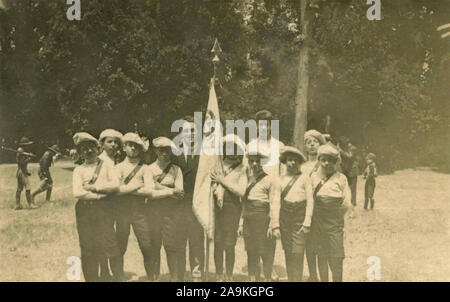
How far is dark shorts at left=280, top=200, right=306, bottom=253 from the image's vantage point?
19.5 ft

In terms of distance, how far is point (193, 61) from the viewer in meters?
13.2

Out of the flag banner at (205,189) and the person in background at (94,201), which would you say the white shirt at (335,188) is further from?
the person in background at (94,201)

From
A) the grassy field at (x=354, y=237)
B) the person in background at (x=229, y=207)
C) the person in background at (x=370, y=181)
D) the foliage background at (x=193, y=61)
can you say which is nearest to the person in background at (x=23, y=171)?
the grassy field at (x=354, y=237)

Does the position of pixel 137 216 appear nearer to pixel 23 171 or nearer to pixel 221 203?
Result: pixel 221 203

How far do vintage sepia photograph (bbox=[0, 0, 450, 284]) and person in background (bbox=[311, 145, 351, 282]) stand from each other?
0.02 meters

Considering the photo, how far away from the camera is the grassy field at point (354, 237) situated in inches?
278

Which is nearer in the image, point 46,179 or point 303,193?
point 303,193

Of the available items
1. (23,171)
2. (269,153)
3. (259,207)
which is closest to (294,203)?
(259,207)

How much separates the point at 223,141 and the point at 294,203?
4.45ft

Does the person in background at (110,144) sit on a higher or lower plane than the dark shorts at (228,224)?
higher

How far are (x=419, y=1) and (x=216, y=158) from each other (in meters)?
7.24

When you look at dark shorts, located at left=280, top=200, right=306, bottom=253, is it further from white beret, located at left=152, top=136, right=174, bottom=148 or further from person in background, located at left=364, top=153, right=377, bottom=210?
person in background, located at left=364, top=153, right=377, bottom=210

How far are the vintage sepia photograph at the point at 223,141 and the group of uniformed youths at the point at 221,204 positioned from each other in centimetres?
2
